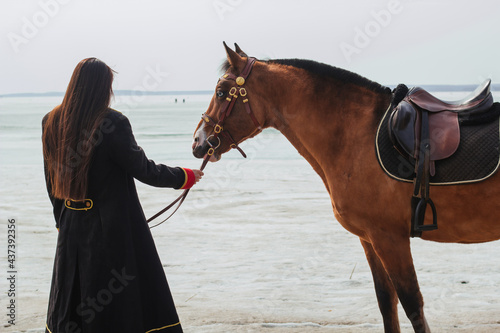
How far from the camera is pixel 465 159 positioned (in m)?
3.52

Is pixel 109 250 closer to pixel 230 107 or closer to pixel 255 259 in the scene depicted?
pixel 230 107

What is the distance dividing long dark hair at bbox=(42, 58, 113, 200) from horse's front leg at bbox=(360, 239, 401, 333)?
2.07 metres

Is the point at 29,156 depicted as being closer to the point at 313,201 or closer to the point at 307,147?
the point at 313,201

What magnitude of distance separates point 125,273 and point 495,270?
15.2ft

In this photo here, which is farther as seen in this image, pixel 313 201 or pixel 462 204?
pixel 313 201

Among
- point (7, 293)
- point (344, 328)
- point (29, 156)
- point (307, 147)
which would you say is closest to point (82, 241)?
point (307, 147)

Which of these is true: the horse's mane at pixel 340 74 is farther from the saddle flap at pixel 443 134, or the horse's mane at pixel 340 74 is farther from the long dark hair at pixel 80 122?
the long dark hair at pixel 80 122

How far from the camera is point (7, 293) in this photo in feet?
19.0

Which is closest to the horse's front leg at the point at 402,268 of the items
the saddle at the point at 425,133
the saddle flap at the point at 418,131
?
the saddle at the point at 425,133

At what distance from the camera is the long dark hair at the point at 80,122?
132 inches

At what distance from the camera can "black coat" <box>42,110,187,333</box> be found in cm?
341

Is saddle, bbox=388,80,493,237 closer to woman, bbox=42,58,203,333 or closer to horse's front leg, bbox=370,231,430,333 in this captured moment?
horse's front leg, bbox=370,231,430,333

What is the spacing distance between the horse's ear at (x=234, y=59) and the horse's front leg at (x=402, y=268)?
5.08 ft

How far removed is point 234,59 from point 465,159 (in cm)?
172
